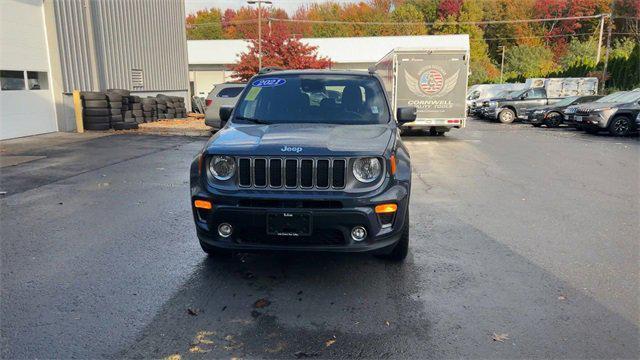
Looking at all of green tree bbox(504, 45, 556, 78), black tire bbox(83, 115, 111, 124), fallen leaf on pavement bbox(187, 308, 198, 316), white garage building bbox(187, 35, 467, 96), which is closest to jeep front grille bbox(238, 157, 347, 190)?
fallen leaf on pavement bbox(187, 308, 198, 316)

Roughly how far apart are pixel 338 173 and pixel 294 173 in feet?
1.15

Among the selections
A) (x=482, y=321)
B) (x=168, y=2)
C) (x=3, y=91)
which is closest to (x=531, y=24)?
(x=168, y=2)

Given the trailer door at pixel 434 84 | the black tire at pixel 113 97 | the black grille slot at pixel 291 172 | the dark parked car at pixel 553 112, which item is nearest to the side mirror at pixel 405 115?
the black grille slot at pixel 291 172

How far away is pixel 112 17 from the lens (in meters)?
19.1

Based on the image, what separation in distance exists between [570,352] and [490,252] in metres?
1.88

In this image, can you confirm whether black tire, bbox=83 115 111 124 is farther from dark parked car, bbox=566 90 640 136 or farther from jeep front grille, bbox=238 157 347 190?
dark parked car, bbox=566 90 640 136

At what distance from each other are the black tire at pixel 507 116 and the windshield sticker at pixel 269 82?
21.4 meters

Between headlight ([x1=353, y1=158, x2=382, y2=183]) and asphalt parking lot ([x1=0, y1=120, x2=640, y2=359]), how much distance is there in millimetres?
968

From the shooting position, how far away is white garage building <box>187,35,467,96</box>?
45594 mm

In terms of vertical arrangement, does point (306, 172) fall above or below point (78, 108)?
above

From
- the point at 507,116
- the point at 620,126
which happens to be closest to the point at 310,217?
the point at 620,126

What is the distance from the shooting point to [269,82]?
17.7ft

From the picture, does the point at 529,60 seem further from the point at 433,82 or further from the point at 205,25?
the point at 433,82

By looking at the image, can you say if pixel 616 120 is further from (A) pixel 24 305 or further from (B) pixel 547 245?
(A) pixel 24 305
